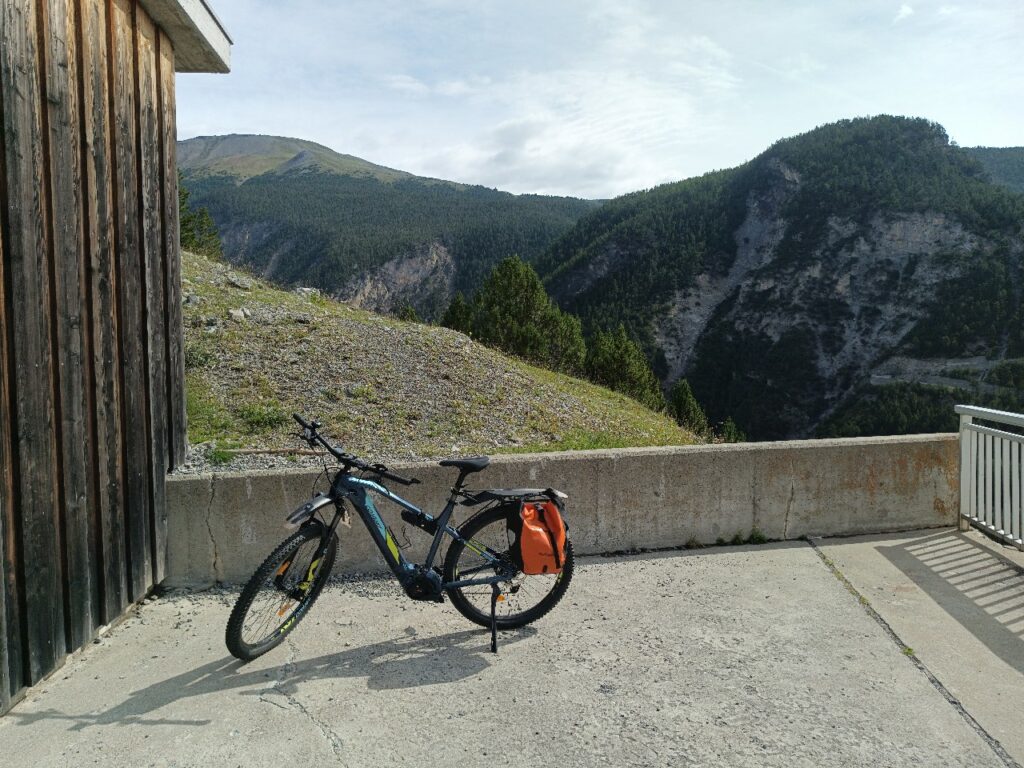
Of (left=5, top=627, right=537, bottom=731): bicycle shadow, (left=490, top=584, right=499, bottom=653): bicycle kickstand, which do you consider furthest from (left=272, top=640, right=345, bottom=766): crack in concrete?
(left=490, top=584, right=499, bottom=653): bicycle kickstand

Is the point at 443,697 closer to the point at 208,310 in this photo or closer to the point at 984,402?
the point at 208,310

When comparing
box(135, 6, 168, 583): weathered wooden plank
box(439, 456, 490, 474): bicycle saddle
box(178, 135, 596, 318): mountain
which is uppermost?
box(178, 135, 596, 318): mountain

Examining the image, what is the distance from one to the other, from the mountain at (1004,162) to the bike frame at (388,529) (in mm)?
140020

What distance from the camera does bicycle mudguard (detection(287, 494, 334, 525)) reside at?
363 cm

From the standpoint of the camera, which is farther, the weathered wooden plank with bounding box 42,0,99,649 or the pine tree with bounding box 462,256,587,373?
the pine tree with bounding box 462,256,587,373

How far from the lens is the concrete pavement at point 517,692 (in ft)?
9.52

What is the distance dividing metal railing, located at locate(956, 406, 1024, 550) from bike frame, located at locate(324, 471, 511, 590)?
3519mm

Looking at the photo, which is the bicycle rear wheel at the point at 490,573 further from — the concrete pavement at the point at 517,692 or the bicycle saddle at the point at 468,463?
the bicycle saddle at the point at 468,463

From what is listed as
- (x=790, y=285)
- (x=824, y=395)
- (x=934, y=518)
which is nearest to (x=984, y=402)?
(x=824, y=395)

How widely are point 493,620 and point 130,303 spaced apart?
274 cm

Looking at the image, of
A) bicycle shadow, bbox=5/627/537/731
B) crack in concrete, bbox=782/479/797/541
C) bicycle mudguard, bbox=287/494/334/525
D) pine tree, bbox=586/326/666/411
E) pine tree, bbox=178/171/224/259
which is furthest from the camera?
pine tree, bbox=586/326/666/411

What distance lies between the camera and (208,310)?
11.8 meters

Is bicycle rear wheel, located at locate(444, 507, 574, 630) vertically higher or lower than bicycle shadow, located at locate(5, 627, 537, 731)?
higher

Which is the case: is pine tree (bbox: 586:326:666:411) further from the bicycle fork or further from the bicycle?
the bicycle fork
